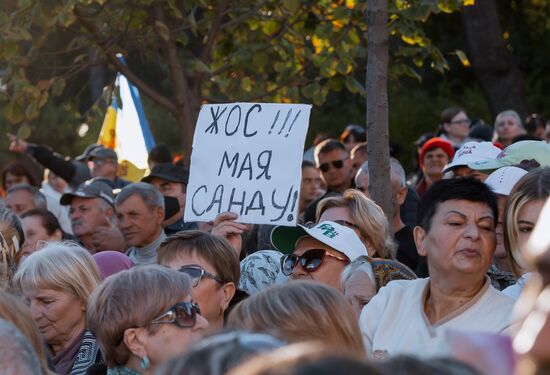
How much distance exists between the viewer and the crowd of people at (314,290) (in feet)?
6.55

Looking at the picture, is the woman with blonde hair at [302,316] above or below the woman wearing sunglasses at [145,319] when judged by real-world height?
above

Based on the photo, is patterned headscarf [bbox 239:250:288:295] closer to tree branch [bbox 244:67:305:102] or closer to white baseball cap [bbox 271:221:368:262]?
white baseball cap [bbox 271:221:368:262]

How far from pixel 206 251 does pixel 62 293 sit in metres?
0.72

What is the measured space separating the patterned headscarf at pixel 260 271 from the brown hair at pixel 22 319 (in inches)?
87.3

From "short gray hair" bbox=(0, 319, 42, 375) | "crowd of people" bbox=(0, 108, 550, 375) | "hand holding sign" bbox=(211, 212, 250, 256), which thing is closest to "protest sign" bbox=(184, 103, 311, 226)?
"hand holding sign" bbox=(211, 212, 250, 256)

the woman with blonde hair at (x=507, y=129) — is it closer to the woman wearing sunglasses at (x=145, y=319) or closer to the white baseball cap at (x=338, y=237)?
the white baseball cap at (x=338, y=237)

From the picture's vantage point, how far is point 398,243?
7.53m

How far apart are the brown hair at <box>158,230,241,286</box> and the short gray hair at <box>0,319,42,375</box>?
2067 mm

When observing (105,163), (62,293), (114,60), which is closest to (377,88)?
(62,293)

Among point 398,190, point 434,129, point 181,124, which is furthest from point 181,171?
point 434,129

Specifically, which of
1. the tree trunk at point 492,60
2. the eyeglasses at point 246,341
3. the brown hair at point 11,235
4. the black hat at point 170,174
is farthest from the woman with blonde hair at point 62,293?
the tree trunk at point 492,60

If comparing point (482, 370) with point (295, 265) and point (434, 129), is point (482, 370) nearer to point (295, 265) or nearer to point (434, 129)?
point (295, 265)

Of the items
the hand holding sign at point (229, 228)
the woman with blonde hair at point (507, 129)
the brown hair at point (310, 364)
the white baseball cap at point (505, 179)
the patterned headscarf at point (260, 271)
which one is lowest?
the patterned headscarf at point (260, 271)

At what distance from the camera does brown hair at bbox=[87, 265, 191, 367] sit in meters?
4.08
